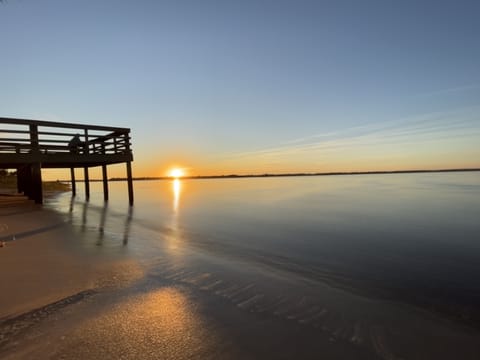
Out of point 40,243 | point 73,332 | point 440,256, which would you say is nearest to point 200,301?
point 73,332

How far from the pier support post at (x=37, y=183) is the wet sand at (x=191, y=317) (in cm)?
937

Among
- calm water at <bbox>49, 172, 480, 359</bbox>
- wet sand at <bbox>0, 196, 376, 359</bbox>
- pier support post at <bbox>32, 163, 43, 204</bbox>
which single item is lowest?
Answer: calm water at <bbox>49, 172, 480, 359</bbox>

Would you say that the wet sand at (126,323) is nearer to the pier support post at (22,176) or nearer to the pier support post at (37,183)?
the pier support post at (37,183)

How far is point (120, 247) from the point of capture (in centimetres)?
618

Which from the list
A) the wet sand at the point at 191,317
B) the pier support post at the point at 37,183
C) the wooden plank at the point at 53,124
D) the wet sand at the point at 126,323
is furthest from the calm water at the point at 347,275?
the pier support post at the point at 37,183

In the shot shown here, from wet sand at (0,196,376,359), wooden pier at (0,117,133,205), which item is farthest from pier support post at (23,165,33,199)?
wet sand at (0,196,376,359)

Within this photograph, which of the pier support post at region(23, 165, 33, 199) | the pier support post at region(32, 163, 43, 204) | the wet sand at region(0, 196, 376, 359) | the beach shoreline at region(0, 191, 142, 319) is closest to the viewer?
the wet sand at region(0, 196, 376, 359)

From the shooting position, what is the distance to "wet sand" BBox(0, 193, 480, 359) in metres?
2.53

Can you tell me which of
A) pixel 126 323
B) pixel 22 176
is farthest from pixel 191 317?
pixel 22 176

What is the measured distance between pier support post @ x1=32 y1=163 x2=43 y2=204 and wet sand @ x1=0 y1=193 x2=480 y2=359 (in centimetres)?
937

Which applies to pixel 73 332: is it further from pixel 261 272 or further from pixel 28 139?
pixel 28 139

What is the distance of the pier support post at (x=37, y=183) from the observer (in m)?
12.6

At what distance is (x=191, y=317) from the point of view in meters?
3.09

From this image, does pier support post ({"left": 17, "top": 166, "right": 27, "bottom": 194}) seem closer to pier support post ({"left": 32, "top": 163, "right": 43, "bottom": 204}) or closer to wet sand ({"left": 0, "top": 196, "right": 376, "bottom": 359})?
pier support post ({"left": 32, "top": 163, "right": 43, "bottom": 204})
